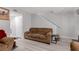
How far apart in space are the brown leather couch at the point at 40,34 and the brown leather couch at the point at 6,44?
0.33 metres

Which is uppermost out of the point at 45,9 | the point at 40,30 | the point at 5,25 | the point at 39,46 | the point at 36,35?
the point at 45,9

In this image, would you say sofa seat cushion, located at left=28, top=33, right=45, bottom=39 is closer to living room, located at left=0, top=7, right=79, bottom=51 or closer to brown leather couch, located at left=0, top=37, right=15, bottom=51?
living room, located at left=0, top=7, right=79, bottom=51

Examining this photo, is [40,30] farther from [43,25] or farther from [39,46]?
[39,46]

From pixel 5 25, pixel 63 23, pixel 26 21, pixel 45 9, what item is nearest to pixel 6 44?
pixel 5 25

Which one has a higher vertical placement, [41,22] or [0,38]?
[41,22]

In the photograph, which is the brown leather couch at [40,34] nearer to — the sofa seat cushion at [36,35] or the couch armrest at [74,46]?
the sofa seat cushion at [36,35]

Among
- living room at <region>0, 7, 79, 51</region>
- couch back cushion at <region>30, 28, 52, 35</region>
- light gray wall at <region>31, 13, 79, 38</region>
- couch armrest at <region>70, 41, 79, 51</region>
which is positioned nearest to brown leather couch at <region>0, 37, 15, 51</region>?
living room at <region>0, 7, 79, 51</region>

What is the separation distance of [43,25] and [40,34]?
0.71ft

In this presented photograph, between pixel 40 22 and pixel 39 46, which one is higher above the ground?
pixel 40 22

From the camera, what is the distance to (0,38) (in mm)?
2213

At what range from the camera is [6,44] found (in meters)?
2.29
